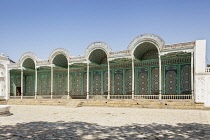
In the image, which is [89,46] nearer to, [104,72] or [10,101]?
[104,72]

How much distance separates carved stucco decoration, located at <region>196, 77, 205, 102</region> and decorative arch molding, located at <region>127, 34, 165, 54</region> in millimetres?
4391

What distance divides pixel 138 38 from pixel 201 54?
5.90m

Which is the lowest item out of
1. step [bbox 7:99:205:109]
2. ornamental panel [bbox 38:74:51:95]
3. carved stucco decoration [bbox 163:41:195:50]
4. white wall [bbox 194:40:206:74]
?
step [bbox 7:99:205:109]

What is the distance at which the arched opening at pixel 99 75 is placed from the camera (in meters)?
24.9

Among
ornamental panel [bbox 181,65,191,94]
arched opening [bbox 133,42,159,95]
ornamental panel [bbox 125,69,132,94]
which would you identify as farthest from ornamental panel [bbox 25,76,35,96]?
ornamental panel [bbox 181,65,191,94]

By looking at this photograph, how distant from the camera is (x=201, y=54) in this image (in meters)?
15.9

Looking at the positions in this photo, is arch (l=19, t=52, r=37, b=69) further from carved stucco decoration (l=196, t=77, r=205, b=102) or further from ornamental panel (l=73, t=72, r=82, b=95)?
carved stucco decoration (l=196, t=77, r=205, b=102)

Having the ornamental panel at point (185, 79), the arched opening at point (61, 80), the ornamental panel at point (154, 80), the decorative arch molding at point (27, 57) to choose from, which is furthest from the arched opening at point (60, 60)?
the ornamental panel at point (185, 79)

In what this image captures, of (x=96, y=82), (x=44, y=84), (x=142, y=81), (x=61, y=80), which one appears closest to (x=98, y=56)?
(x=96, y=82)

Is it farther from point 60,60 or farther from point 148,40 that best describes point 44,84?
point 148,40

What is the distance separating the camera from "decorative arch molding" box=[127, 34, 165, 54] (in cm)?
1799

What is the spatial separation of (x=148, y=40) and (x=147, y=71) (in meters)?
5.02

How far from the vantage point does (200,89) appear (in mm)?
15883

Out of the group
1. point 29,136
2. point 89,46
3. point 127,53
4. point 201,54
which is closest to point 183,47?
point 201,54
